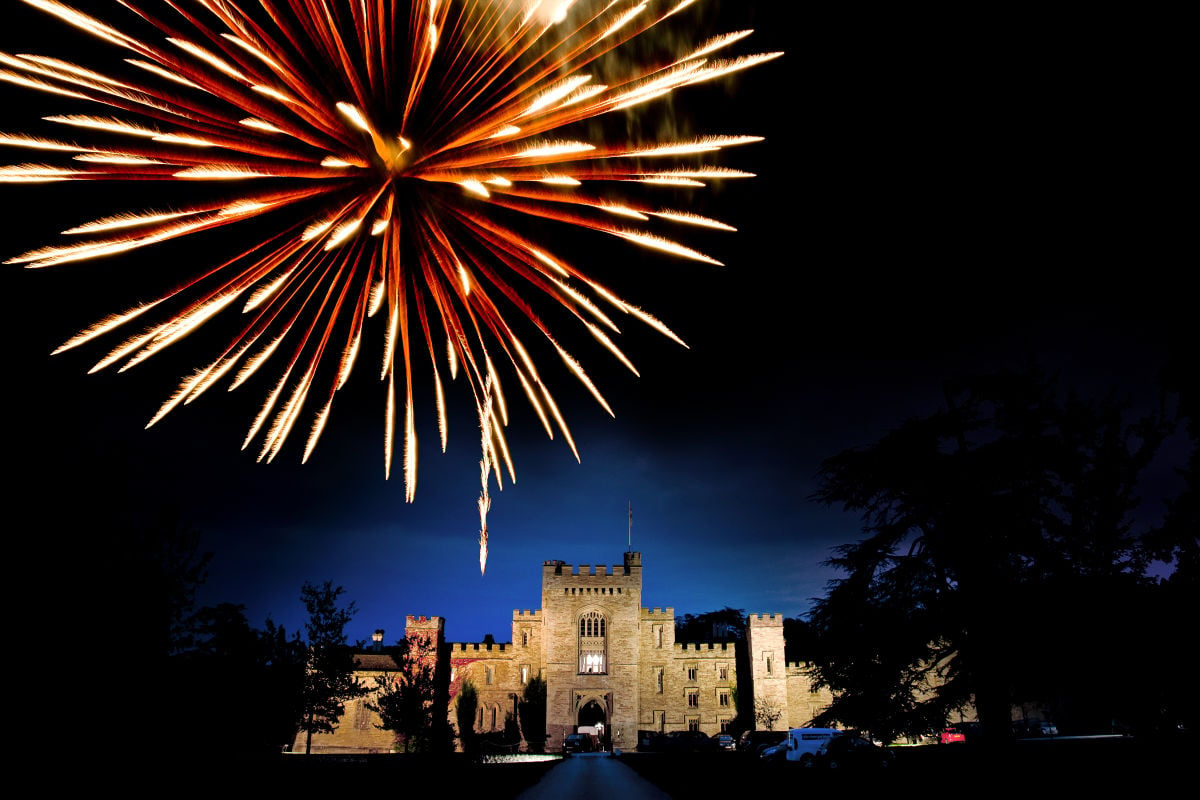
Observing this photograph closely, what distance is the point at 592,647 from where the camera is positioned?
45.5 m

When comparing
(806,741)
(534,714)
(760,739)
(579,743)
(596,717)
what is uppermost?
(806,741)

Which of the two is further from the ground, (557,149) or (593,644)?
(557,149)

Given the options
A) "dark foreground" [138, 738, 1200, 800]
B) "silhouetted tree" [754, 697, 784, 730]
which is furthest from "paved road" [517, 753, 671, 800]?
"silhouetted tree" [754, 697, 784, 730]

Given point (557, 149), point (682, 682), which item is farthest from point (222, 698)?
point (682, 682)

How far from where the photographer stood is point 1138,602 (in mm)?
11648

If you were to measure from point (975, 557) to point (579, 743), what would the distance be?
→ 34.0m

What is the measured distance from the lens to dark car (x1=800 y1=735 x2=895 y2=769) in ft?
67.0

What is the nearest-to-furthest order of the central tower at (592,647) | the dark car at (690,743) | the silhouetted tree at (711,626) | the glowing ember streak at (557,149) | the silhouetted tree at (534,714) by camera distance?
the glowing ember streak at (557,149) < the dark car at (690,743) < the silhouetted tree at (534,714) < the central tower at (592,647) < the silhouetted tree at (711,626)

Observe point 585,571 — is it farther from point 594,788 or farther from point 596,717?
point 594,788

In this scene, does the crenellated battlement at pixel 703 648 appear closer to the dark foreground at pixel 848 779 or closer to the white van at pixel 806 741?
the white van at pixel 806 741

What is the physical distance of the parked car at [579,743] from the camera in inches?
1574

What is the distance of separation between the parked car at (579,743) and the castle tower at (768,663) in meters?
11.3

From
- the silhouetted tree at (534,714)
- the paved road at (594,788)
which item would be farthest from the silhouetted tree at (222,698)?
the silhouetted tree at (534,714)

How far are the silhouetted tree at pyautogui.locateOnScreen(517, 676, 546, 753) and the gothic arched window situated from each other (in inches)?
129
